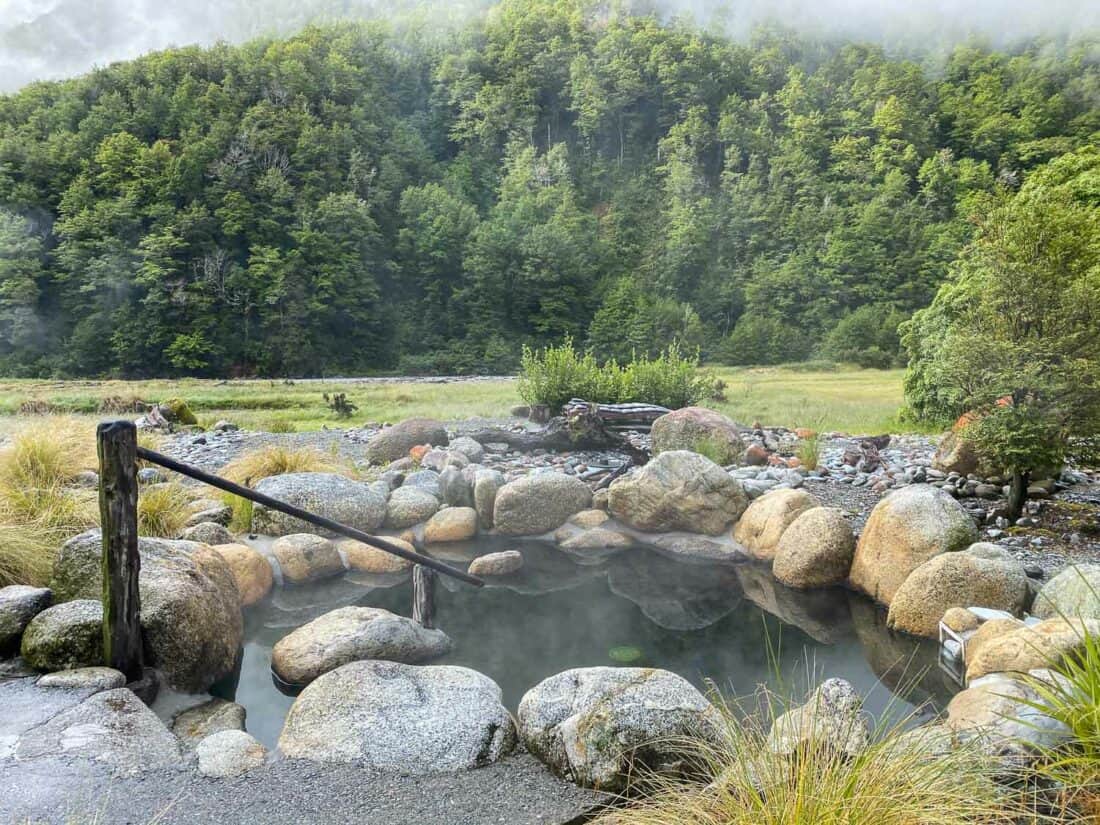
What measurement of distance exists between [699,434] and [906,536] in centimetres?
359

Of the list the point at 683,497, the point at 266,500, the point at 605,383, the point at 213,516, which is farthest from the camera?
the point at 605,383

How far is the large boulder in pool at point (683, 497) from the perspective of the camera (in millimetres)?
5719

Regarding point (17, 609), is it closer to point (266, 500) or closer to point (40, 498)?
point (266, 500)

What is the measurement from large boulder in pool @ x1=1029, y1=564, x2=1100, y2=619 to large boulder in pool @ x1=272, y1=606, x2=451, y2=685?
3.19 meters

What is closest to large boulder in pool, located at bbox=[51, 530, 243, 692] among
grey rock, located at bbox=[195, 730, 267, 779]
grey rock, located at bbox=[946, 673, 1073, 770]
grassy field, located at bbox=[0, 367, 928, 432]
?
grey rock, located at bbox=[195, 730, 267, 779]

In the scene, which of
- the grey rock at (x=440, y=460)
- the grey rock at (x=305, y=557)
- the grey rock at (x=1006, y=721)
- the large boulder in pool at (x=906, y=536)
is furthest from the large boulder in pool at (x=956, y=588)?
the grey rock at (x=440, y=460)

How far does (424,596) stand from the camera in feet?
13.0

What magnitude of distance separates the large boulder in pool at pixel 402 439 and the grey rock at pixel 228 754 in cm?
559

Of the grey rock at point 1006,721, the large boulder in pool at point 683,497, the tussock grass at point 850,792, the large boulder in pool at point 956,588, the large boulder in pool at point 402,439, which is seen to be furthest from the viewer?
the large boulder in pool at point 402,439

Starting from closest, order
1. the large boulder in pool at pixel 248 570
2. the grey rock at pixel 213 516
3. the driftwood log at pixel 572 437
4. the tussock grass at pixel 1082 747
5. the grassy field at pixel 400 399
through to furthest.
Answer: the tussock grass at pixel 1082 747
the large boulder in pool at pixel 248 570
the grey rock at pixel 213 516
the driftwood log at pixel 572 437
the grassy field at pixel 400 399

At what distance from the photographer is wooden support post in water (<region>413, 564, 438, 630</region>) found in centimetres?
398

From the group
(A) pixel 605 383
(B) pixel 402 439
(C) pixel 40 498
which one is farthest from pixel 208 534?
(A) pixel 605 383

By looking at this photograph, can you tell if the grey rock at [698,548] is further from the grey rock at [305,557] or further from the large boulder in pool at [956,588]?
the grey rock at [305,557]

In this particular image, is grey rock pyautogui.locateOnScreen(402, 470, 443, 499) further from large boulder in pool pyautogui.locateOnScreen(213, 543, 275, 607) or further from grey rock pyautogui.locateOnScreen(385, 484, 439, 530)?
large boulder in pool pyautogui.locateOnScreen(213, 543, 275, 607)
